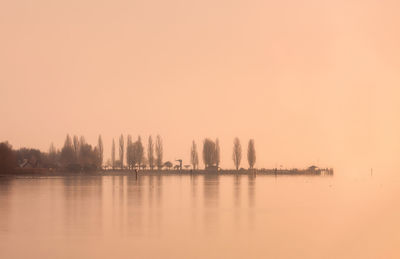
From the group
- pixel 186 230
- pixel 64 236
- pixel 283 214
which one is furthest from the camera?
pixel 283 214

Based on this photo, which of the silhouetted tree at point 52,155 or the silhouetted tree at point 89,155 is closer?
the silhouetted tree at point 89,155

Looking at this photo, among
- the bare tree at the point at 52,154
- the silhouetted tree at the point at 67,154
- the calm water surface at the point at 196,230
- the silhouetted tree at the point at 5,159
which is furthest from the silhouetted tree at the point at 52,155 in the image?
the calm water surface at the point at 196,230

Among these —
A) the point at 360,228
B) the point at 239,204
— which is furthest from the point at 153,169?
the point at 360,228

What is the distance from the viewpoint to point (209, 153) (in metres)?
161

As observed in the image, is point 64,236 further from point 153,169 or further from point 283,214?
point 153,169

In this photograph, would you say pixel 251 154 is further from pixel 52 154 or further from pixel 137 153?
pixel 52 154

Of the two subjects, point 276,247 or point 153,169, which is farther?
point 153,169

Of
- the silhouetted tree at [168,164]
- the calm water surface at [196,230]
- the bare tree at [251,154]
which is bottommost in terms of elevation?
the calm water surface at [196,230]

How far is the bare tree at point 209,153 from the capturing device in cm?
16112

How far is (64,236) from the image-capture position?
23031 millimetres

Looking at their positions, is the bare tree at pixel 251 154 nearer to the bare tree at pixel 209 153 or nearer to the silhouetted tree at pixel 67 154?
the bare tree at pixel 209 153

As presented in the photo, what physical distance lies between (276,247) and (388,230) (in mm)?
7570

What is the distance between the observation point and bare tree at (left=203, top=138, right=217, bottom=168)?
6344 inches

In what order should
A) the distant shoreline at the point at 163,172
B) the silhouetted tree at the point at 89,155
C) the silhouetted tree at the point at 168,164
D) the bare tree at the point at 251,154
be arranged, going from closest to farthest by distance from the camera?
1. the distant shoreline at the point at 163,172
2. the silhouetted tree at the point at 89,155
3. the bare tree at the point at 251,154
4. the silhouetted tree at the point at 168,164
